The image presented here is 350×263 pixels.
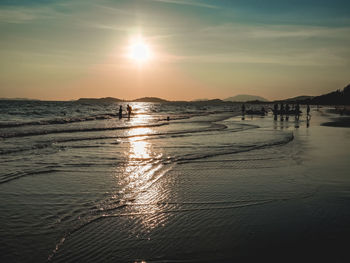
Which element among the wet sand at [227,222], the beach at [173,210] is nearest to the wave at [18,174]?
the beach at [173,210]

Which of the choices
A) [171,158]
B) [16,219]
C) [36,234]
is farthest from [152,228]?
[171,158]

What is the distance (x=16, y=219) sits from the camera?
576 cm

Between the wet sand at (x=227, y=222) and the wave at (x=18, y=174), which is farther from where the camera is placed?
the wave at (x=18, y=174)

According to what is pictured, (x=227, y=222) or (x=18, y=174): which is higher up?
(x=18, y=174)

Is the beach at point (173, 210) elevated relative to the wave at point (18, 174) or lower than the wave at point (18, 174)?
lower

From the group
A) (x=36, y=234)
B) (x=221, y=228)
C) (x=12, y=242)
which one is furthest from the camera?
(x=221, y=228)

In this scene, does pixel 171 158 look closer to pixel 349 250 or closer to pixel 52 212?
pixel 52 212

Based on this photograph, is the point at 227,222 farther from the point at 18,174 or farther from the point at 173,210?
the point at 18,174

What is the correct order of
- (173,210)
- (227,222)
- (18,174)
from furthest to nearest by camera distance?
(18,174) → (173,210) → (227,222)

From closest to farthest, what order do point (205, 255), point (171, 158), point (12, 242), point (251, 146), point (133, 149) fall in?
point (205, 255), point (12, 242), point (171, 158), point (133, 149), point (251, 146)

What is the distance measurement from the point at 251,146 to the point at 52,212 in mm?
12599

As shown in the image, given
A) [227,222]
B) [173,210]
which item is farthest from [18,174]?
[227,222]

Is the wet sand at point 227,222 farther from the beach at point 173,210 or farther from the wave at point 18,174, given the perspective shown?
the wave at point 18,174

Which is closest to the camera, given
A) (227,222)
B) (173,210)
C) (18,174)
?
(227,222)
